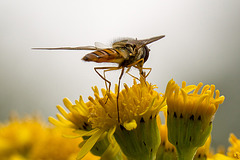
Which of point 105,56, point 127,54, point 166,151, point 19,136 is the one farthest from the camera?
point 19,136

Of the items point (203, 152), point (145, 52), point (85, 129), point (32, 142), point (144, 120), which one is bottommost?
point (32, 142)

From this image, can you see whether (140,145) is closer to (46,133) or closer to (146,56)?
(146,56)

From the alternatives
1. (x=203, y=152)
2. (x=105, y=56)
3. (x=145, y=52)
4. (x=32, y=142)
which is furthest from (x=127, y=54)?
(x=32, y=142)

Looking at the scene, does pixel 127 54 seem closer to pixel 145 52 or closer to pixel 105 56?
pixel 145 52

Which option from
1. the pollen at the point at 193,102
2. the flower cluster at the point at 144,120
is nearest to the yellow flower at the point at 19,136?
the flower cluster at the point at 144,120

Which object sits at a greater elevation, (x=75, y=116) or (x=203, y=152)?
(x=75, y=116)
